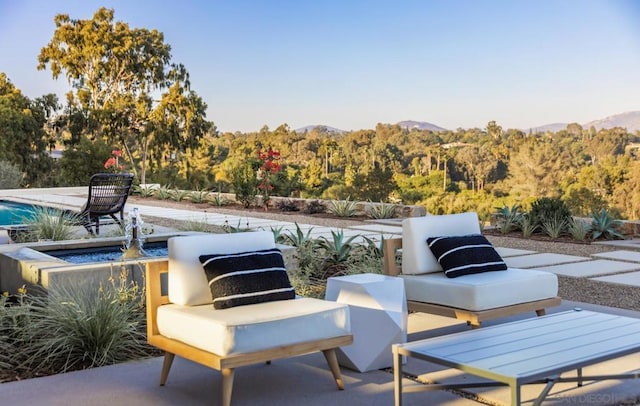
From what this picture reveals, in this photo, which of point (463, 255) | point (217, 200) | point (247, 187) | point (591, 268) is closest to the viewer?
point (463, 255)

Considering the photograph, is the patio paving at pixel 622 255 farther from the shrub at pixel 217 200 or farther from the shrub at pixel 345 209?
the shrub at pixel 217 200

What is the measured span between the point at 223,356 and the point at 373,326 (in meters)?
1.00

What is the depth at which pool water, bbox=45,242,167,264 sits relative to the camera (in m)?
6.16

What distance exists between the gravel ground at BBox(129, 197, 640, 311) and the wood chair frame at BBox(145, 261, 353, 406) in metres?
3.16

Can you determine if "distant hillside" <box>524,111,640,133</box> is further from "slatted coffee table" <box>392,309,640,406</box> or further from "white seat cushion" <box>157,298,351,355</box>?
"white seat cushion" <box>157,298,351,355</box>

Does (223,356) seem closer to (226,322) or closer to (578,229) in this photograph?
(226,322)

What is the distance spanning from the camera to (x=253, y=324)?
10.9 ft

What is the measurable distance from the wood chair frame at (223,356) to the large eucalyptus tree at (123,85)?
88.3 ft

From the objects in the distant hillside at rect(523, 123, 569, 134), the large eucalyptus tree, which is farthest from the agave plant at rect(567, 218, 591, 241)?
the distant hillside at rect(523, 123, 569, 134)

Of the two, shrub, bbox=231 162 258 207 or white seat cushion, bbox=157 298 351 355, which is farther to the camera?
shrub, bbox=231 162 258 207

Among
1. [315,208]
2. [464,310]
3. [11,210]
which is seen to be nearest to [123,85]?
[11,210]

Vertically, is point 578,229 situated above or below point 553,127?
below

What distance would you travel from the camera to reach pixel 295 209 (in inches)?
576

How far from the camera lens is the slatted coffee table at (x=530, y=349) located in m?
2.68
